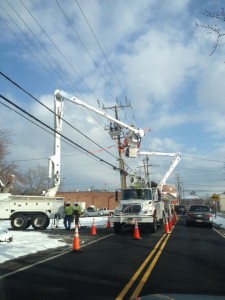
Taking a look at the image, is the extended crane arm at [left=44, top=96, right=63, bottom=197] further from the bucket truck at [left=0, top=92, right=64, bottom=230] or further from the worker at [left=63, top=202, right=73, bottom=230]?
the worker at [left=63, top=202, right=73, bottom=230]

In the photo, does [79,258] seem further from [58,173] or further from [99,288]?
[58,173]

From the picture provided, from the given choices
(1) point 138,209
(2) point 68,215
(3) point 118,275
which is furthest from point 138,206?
(3) point 118,275

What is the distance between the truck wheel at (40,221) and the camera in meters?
26.0

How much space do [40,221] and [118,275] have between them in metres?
16.9

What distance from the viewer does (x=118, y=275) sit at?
9875mm

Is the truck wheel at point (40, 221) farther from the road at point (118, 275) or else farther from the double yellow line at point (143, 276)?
the double yellow line at point (143, 276)

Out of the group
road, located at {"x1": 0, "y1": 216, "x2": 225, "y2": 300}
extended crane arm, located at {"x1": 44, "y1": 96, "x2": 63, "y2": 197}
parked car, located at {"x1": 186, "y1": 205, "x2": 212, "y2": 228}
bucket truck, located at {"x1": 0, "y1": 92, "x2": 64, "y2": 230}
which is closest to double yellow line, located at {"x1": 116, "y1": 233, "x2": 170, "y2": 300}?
road, located at {"x1": 0, "y1": 216, "x2": 225, "y2": 300}

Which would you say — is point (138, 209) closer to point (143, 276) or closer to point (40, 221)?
point (40, 221)

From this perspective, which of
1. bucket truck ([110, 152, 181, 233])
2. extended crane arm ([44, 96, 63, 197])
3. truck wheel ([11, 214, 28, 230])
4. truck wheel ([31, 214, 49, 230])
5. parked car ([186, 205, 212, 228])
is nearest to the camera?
bucket truck ([110, 152, 181, 233])

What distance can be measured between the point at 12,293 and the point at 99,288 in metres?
1.71

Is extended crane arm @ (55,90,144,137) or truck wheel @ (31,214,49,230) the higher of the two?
extended crane arm @ (55,90,144,137)

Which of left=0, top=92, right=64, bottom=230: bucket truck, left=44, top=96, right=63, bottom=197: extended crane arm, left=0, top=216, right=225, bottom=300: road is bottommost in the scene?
left=0, top=216, right=225, bottom=300: road

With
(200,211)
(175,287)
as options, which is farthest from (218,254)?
(200,211)

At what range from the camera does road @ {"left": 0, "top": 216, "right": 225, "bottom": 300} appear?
7.98m
